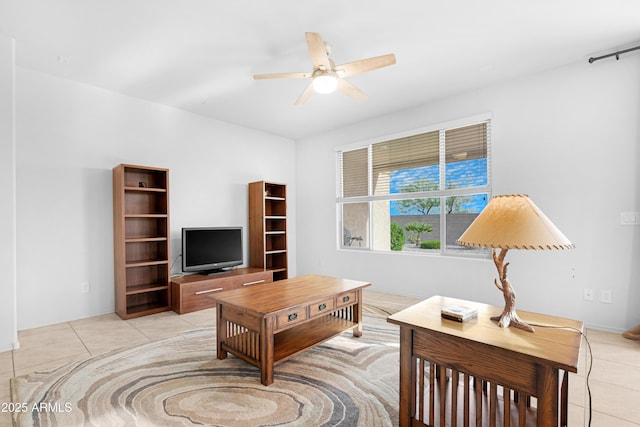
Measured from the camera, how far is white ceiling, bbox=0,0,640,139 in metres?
2.28

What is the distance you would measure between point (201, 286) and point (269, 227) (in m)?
1.78

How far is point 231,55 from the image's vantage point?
2883mm

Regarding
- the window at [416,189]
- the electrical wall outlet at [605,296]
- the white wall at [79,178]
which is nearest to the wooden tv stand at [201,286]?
the white wall at [79,178]

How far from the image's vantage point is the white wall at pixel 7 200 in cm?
262

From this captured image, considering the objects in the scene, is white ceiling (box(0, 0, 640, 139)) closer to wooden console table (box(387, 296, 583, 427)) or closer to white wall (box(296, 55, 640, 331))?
white wall (box(296, 55, 640, 331))

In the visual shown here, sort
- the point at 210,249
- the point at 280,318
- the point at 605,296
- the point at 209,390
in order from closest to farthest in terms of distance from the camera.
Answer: the point at 209,390 < the point at 280,318 < the point at 605,296 < the point at 210,249

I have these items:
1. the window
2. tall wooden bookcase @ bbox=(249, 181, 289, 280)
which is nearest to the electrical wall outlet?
the window

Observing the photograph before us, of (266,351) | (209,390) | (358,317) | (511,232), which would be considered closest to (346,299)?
(358,317)

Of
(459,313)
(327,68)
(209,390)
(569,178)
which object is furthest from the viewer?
(569,178)

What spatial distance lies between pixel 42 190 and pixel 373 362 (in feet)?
12.2

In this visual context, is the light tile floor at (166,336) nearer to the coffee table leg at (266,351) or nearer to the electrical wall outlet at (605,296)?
the electrical wall outlet at (605,296)

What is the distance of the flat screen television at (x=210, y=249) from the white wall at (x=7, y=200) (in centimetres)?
159

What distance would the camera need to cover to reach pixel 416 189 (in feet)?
14.3

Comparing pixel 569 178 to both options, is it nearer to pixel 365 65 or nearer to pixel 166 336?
pixel 365 65
